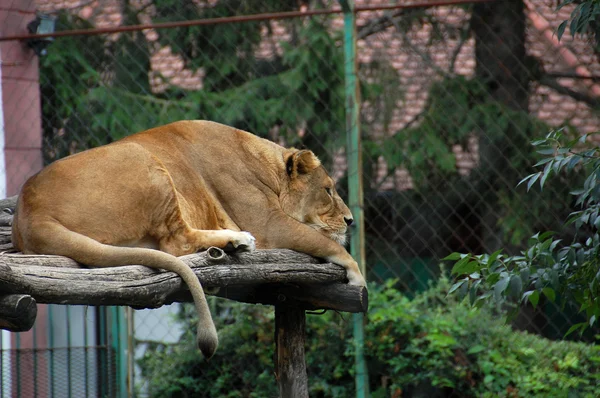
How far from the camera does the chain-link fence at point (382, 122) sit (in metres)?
5.27

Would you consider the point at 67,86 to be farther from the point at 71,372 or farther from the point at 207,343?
the point at 207,343

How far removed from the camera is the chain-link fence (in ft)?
17.3

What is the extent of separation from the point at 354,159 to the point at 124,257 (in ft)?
7.57

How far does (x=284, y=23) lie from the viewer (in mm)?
6605

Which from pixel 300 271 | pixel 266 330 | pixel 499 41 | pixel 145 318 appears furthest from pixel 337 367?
pixel 499 41

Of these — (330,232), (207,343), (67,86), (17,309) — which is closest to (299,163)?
(330,232)

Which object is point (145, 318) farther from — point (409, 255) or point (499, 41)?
point (499, 41)

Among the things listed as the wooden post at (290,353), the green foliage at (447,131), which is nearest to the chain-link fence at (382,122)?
the green foliage at (447,131)

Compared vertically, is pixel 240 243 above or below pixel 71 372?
above

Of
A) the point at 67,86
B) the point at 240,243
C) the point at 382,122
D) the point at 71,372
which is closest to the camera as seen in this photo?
the point at 240,243

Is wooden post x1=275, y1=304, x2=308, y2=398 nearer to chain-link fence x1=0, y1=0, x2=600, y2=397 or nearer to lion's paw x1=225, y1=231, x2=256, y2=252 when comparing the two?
lion's paw x1=225, y1=231, x2=256, y2=252

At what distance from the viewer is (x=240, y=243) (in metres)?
3.10

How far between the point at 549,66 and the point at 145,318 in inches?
130

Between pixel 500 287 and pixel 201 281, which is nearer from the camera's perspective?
pixel 201 281
